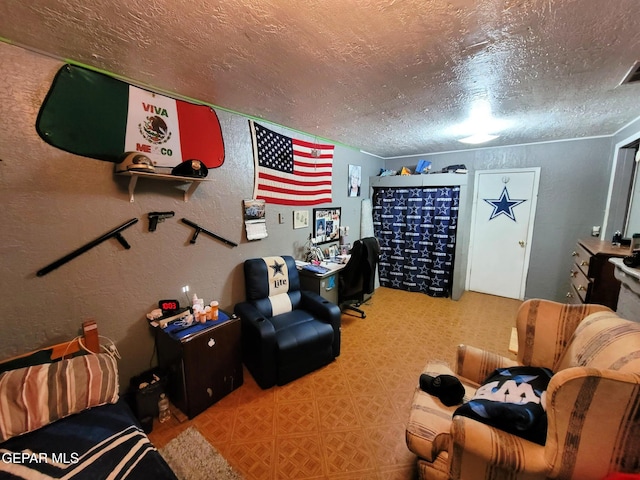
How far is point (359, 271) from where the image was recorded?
3125 mm

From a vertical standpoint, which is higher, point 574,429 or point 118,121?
point 118,121

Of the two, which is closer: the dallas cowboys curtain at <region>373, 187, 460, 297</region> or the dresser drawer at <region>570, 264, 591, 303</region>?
the dresser drawer at <region>570, 264, 591, 303</region>

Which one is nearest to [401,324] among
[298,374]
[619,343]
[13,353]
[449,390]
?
[298,374]

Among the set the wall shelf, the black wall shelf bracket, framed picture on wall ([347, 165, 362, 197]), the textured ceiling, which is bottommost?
the black wall shelf bracket

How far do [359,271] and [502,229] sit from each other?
2.54 metres

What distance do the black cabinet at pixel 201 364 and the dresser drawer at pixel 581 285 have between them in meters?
2.87

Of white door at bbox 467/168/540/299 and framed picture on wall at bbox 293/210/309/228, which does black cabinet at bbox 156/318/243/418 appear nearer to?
framed picture on wall at bbox 293/210/309/228

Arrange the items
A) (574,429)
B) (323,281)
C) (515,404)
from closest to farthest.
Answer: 1. (574,429)
2. (515,404)
3. (323,281)

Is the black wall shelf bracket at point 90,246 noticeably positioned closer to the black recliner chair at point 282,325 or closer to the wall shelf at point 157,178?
the wall shelf at point 157,178

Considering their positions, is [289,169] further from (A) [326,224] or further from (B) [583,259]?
(B) [583,259]

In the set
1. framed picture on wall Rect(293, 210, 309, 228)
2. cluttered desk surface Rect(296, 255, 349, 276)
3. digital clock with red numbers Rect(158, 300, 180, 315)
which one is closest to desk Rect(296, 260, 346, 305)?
cluttered desk surface Rect(296, 255, 349, 276)

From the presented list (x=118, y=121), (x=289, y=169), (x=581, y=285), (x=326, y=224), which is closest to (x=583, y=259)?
(x=581, y=285)

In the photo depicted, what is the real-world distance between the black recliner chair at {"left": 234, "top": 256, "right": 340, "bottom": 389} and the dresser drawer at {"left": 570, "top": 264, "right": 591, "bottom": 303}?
2.08m

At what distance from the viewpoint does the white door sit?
370cm
